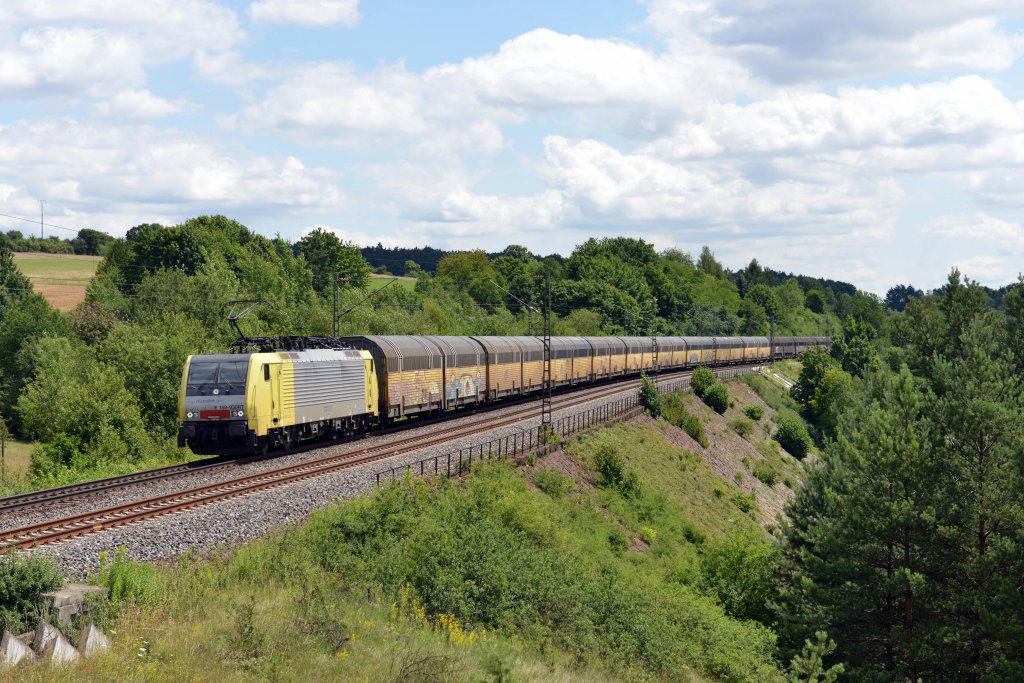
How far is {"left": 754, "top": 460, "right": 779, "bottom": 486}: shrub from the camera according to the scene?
2549 inches

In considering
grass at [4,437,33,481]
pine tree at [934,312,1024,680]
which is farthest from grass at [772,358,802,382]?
pine tree at [934,312,1024,680]

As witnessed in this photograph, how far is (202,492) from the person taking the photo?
2592 cm

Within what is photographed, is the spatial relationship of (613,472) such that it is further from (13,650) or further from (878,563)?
(13,650)

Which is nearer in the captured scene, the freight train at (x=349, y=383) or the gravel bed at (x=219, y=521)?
the gravel bed at (x=219, y=521)

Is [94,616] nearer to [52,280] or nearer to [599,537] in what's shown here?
[599,537]

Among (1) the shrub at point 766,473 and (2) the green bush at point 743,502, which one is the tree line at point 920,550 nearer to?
(2) the green bush at point 743,502

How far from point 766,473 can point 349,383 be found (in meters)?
36.4

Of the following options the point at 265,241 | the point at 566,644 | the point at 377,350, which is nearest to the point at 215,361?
the point at 377,350

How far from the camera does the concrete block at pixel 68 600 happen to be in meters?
14.0

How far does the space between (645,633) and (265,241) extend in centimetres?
14457

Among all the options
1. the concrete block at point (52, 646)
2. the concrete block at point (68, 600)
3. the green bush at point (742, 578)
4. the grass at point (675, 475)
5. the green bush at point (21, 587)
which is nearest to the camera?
the concrete block at point (52, 646)

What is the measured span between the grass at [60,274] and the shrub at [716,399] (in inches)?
2535

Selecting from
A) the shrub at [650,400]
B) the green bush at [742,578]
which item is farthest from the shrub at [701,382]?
the green bush at [742,578]

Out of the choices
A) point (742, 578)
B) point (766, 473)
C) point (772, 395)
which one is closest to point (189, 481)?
point (742, 578)
